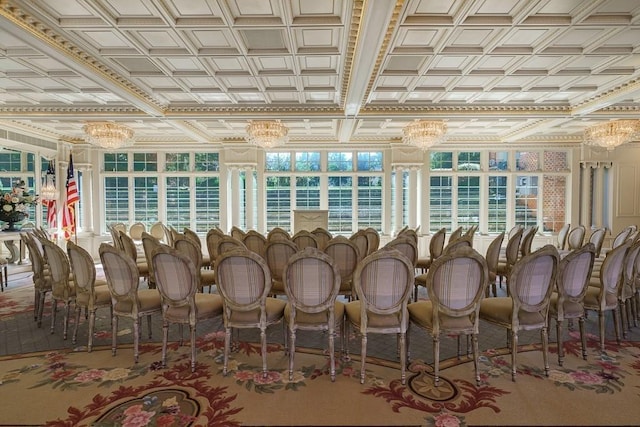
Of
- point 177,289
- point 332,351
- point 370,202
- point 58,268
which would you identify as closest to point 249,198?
point 370,202

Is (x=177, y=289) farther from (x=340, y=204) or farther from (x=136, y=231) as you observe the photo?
(x=340, y=204)

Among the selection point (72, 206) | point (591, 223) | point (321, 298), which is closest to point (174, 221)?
point (72, 206)

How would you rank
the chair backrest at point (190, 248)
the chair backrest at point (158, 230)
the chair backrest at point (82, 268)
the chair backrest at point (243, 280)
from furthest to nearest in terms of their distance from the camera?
the chair backrest at point (158, 230)
the chair backrest at point (190, 248)
the chair backrest at point (82, 268)
the chair backrest at point (243, 280)

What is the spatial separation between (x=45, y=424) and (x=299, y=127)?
647 centimetres

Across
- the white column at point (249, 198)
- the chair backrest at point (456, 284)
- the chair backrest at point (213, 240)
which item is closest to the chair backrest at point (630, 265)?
the chair backrest at point (456, 284)

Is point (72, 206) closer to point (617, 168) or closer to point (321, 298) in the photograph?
point (321, 298)

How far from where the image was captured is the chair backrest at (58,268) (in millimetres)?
3605

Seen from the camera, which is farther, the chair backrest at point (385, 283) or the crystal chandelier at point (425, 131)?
the crystal chandelier at point (425, 131)

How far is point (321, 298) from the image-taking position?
273cm

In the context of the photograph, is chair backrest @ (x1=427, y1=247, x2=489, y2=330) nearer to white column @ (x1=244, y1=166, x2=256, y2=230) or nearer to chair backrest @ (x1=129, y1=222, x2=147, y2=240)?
white column @ (x1=244, y1=166, x2=256, y2=230)

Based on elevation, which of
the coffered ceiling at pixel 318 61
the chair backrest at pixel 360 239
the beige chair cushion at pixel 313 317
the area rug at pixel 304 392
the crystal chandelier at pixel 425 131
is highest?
the coffered ceiling at pixel 318 61

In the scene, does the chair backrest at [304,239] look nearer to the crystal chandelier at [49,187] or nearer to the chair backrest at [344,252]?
the chair backrest at [344,252]

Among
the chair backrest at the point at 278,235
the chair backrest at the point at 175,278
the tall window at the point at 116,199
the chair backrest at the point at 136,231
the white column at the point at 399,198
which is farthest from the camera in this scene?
the tall window at the point at 116,199

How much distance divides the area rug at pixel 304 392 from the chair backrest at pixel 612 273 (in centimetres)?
46
